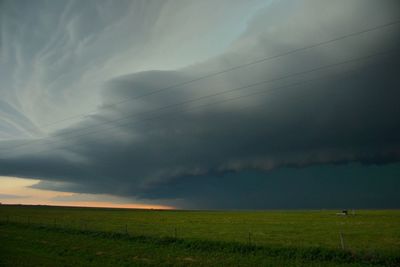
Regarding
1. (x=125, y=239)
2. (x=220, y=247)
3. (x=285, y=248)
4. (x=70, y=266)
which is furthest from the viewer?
(x=125, y=239)

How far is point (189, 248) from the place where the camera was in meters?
35.6

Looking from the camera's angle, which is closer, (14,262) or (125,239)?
(14,262)

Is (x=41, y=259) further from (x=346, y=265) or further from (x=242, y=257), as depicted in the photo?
(x=346, y=265)

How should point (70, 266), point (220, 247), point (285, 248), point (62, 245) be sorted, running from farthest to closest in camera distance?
point (62, 245)
point (220, 247)
point (285, 248)
point (70, 266)

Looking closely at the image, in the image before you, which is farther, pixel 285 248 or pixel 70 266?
pixel 285 248

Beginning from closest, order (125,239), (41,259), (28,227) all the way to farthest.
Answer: (41,259), (125,239), (28,227)

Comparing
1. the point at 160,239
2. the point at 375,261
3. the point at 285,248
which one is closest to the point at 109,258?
the point at 160,239

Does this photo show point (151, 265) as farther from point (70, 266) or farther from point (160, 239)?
point (160, 239)

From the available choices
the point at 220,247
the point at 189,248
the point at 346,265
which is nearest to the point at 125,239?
the point at 189,248

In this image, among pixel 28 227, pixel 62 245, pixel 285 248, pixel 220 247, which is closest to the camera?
pixel 285 248

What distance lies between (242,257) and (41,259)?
18.3 meters

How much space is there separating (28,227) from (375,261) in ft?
205

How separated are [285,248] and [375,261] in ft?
27.0

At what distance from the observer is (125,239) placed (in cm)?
4350
